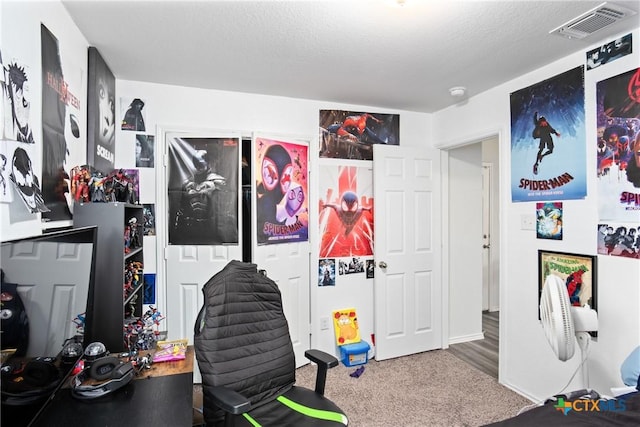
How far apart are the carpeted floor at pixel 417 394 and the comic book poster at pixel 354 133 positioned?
2.09 metres

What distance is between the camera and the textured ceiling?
73.4 inches

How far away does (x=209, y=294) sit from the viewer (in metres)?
1.73

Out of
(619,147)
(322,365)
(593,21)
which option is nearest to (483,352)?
(619,147)

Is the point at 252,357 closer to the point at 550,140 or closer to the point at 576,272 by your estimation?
the point at 576,272

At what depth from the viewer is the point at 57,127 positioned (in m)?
1.71

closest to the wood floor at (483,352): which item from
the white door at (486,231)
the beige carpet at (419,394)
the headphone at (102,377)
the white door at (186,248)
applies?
the beige carpet at (419,394)

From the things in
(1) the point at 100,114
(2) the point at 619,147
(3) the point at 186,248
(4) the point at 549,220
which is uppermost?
(1) the point at 100,114

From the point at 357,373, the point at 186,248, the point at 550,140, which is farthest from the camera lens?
the point at 357,373

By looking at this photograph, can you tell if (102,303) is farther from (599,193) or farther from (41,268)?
(599,193)

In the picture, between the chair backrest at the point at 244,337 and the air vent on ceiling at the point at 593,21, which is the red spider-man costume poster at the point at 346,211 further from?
the air vent on ceiling at the point at 593,21

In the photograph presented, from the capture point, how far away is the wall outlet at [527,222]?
2.72 meters

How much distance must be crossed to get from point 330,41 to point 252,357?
193 cm

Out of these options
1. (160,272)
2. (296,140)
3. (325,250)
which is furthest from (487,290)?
(160,272)

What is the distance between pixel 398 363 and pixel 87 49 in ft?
11.7
